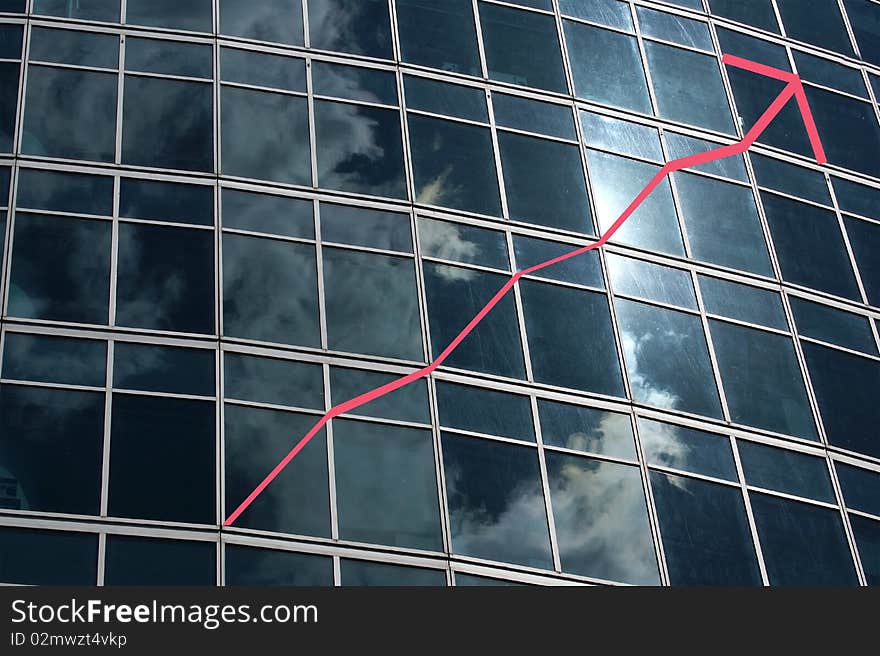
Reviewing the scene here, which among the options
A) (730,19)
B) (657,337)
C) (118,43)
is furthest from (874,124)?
(118,43)

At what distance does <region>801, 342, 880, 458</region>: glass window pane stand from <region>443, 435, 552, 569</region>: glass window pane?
18.6 feet

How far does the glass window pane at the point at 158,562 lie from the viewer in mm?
24469

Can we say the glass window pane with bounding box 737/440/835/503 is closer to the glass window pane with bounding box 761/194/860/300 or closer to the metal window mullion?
the metal window mullion

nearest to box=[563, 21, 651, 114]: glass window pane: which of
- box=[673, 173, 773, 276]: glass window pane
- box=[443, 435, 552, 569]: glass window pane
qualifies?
box=[673, 173, 773, 276]: glass window pane

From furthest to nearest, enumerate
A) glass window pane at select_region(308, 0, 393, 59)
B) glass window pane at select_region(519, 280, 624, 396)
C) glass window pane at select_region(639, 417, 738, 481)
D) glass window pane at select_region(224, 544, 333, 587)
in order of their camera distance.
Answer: glass window pane at select_region(308, 0, 393, 59) < glass window pane at select_region(519, 280, 624, 396) < glass window pane at select_region(639, 417, 738, 481) < glass window pane at select_region(224, 544, 333, 587)

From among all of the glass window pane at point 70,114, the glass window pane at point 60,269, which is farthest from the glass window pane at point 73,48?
the glass window pane at point 60,269

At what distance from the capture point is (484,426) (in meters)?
26.8

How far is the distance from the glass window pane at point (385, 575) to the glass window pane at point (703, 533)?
3.80m

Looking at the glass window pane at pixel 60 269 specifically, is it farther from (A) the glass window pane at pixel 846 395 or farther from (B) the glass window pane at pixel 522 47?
(A) the glass window pane at pixel 846 395

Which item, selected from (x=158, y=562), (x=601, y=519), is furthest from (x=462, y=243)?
(x=158, y=562)

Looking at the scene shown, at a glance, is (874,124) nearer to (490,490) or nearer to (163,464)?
(490,490)

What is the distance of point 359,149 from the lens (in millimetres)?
29141

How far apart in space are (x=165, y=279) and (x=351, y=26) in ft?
21.3

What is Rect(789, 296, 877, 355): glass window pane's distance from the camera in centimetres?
2994
